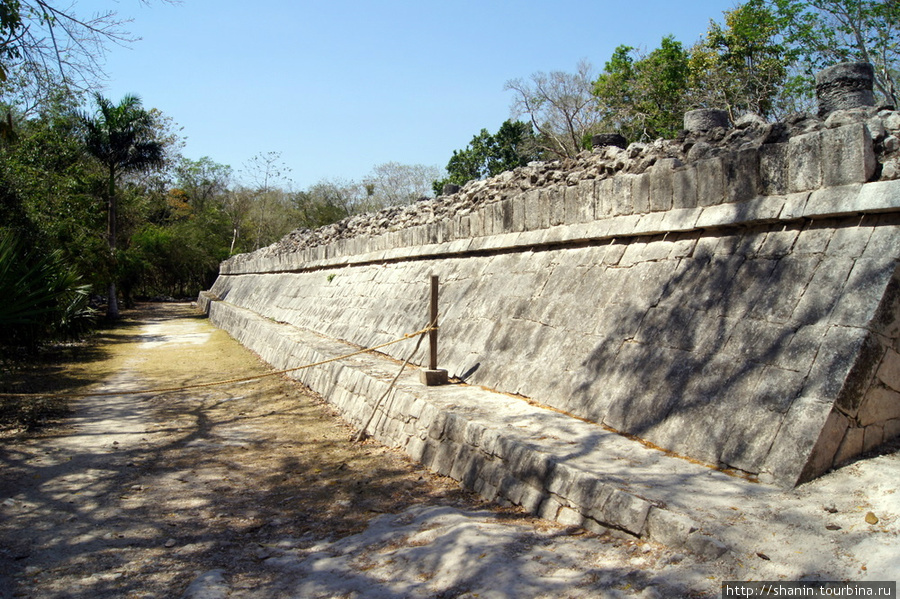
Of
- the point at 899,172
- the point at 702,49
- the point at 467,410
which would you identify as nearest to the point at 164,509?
the point at 467,410

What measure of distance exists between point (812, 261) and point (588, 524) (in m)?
1.96

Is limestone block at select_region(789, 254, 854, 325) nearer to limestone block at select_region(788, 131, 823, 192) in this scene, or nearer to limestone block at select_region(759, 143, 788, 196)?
limestone block at select_region(788, 131, 823, 192)

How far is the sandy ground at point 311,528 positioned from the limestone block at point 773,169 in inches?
66.9

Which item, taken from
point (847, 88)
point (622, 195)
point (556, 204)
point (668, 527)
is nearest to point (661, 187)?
point (622, 195)

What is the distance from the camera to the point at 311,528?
417cm

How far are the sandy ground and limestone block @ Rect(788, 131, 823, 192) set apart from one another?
1.60 metres

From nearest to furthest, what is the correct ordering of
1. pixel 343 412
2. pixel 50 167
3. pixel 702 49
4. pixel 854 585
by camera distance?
1. pixel 854 585
2. pixel 343 412
3. pixel 50 167
4. pixel 702 49

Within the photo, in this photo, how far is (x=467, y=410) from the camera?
4.95m

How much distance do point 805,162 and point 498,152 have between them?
2831cm

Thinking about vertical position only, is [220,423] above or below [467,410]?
below

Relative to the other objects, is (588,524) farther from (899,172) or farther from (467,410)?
(899,172)

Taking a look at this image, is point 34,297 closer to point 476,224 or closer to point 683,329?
point 476,224

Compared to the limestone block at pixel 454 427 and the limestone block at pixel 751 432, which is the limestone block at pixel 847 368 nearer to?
the limestone block at pixel 751 432

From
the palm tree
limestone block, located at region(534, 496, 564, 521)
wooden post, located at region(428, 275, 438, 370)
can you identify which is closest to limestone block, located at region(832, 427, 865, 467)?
limestone block, located at region(534, 496, 564, 521)
